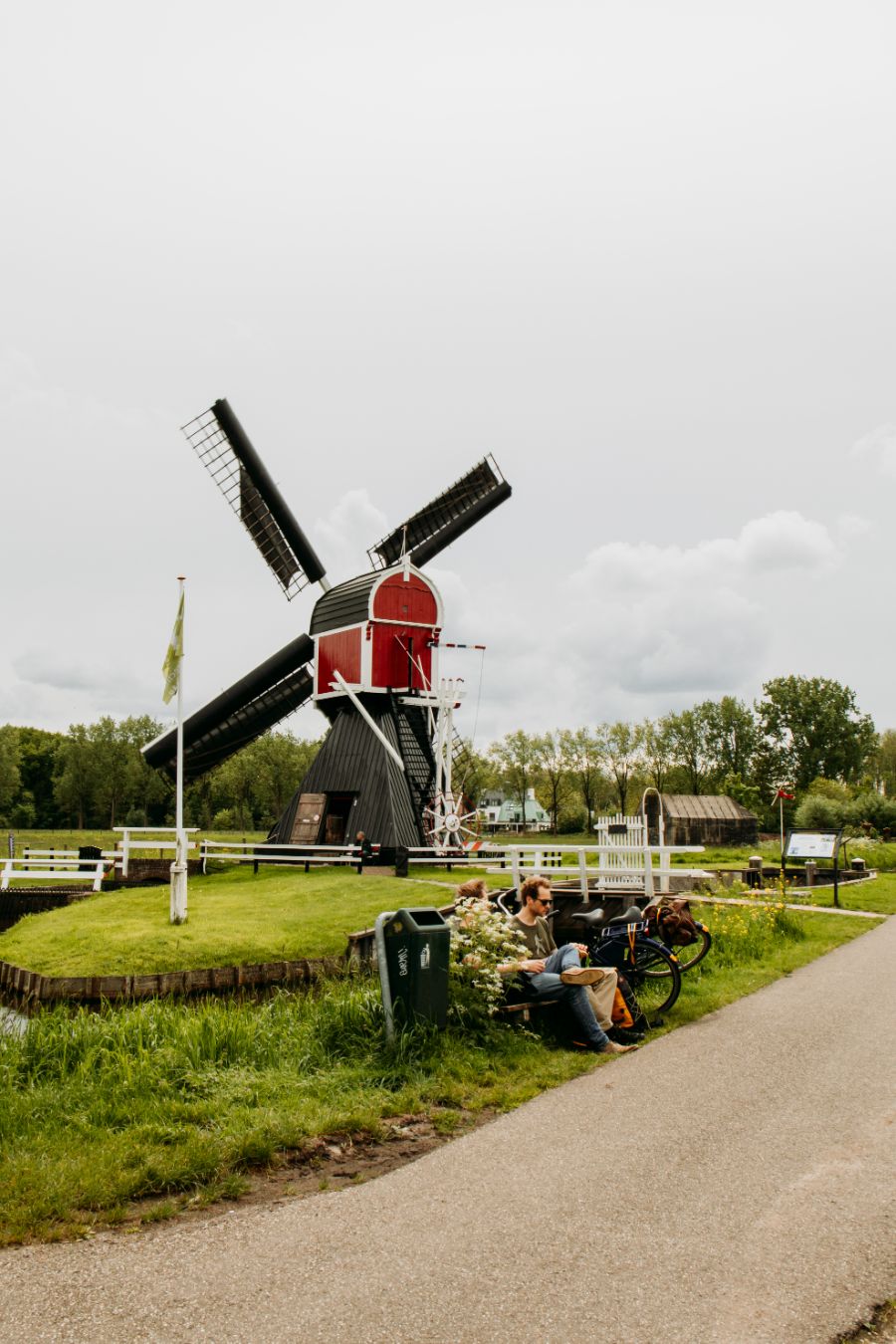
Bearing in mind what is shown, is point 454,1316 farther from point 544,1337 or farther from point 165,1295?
point 165,1295

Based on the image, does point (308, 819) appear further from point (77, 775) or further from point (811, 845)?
point (77, 775)

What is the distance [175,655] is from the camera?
51.3ft

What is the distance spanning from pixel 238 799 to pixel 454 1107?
79.7 m

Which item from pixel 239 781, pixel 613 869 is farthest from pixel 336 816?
pixel 239 781

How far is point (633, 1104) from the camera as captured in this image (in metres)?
6.91

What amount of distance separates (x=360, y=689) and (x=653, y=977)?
17.1 metres

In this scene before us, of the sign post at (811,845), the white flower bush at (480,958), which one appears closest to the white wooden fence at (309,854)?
the sign post at (811,845)

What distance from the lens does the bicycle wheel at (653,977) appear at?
9734mm

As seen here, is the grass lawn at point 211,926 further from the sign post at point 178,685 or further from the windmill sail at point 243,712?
the windmill sail at point 243,712

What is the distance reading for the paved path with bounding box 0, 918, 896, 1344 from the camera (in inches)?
157

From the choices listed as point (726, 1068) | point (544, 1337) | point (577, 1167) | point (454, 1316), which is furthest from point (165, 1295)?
point (726, 1068)

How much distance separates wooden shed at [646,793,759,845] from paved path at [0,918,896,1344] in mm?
→ 46445

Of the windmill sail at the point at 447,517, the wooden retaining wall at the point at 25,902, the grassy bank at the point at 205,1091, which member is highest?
the windmill sail at the point at 447,517

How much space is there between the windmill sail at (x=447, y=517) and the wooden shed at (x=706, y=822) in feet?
83.5
